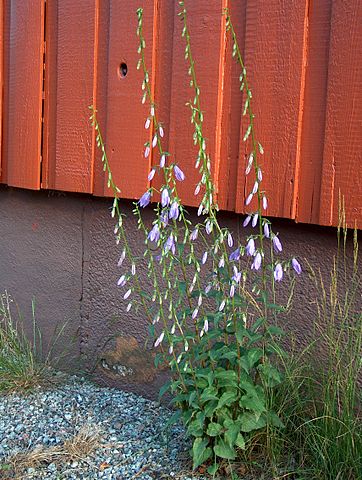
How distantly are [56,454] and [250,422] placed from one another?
0.87 m

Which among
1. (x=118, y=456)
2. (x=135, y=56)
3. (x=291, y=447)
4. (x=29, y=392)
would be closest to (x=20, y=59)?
(x=135, y=56)

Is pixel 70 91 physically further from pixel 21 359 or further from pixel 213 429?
pixel 213 429

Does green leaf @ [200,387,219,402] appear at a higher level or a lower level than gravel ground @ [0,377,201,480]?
higher

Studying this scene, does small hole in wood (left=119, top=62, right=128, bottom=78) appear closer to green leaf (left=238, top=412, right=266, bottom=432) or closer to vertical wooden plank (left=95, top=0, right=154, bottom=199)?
vertical wooden plank (left=95, top=0, right=154, bottom=199)

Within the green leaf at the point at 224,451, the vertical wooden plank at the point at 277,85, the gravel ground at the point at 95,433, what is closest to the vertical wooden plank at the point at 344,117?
the vertical wooden plank at the point at 277,85

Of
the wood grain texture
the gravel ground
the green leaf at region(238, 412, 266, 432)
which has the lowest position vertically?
the gravel ground

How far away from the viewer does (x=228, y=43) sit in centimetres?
295

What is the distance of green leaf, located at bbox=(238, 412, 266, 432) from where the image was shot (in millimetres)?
2357

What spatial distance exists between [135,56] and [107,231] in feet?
3.11

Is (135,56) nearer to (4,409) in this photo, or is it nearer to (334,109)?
(334,109)

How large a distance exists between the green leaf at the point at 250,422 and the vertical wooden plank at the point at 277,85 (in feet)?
2.76

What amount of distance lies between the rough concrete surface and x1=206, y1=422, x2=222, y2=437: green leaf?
0.94 m

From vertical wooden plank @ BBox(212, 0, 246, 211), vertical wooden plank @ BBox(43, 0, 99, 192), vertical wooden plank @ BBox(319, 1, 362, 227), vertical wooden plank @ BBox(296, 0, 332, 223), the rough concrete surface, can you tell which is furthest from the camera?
vertical wooden plank @ BBox(43, 0, 99, 192)

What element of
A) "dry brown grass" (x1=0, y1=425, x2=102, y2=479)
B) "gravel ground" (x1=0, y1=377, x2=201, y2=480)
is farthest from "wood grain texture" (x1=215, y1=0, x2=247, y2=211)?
"dry brown grass" (x1=0, y1=425, x2=102, y2=479)
